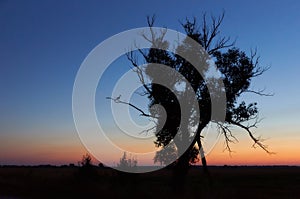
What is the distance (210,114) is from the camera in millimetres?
27094

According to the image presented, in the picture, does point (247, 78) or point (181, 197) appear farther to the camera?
point (247, 78)

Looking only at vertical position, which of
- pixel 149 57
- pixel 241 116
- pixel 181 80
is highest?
pixel 149 57

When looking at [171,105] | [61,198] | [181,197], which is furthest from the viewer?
[171,105]

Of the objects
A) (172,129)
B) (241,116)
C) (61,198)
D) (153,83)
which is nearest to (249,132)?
(241,116)

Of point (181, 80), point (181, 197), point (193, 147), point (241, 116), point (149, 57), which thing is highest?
point (149, 57)

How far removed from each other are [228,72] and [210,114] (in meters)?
3.16

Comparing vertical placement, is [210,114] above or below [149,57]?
below

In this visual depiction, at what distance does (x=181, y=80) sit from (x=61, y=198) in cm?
1055

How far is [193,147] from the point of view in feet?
91.4

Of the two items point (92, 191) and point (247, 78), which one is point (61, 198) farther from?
point (247, 78)

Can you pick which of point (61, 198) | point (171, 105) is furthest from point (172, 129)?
point (61, 198)

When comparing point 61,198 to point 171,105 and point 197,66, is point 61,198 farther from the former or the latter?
point 197,66

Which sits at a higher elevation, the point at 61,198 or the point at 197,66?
the point at 197,66

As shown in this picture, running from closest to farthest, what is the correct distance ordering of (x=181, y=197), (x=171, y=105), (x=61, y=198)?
(x=181, y=197) → (x=61, y=198) → (x=171, y=105)
